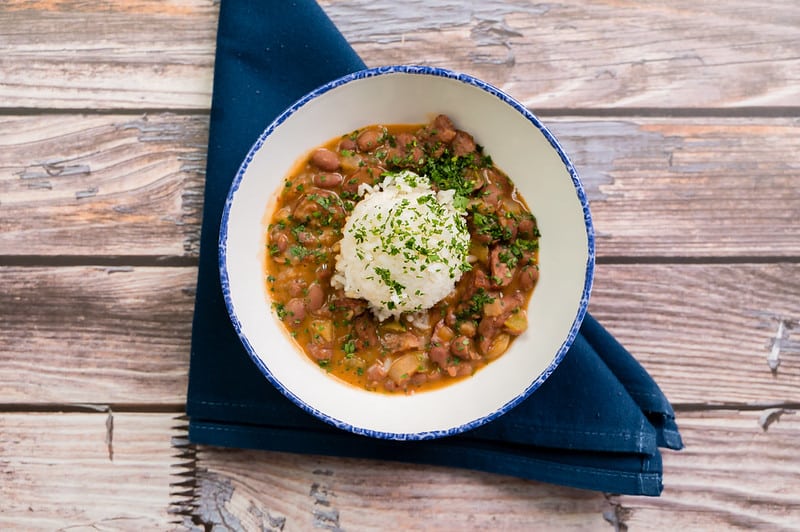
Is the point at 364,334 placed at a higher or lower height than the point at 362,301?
lower

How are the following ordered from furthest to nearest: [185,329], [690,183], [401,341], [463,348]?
[690,183]
[185,329]
[401,341]
[463,348]

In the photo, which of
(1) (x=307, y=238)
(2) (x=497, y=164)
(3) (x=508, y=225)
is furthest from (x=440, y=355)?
(2) (x=497, y=164)

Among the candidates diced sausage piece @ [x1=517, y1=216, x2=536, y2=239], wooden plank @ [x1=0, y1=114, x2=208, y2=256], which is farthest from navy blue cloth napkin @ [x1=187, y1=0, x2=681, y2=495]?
diced sausage piece @ [x1=517, y1=216, x2=536, y2=239]

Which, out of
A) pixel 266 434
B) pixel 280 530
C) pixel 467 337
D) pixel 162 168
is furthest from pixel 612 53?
pixel 280 530

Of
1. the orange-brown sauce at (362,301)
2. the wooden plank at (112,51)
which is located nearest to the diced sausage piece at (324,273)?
the orange-brown sauce at (362,301)

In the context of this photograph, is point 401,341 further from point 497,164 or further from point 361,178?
point 497,164

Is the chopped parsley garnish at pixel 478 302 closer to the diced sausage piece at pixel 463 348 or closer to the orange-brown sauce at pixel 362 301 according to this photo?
the orange-brown sauce at pixel 362 301
